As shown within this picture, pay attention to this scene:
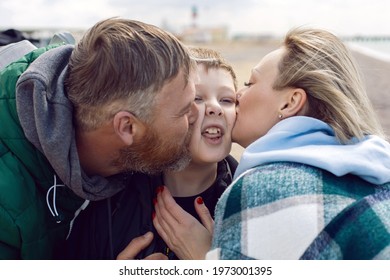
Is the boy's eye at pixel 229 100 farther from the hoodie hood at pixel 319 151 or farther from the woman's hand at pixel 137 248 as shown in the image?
the woman's hand at pixel 137 248

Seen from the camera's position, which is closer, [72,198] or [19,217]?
[19,217]

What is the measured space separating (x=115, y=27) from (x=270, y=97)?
0.77 metres

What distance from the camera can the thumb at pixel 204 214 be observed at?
2436 millimetres

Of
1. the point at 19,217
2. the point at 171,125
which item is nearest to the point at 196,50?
the point at 171,125

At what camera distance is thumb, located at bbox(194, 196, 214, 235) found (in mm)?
2436

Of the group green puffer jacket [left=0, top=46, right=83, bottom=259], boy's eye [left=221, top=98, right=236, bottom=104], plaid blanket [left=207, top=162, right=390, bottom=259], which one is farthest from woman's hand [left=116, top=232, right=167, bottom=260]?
boy's eye [left=221, top=98, right=236, bottom=104]

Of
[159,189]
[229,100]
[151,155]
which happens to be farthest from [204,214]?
[229,100]

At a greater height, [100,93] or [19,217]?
[100,93]

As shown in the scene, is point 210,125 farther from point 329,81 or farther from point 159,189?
point 329,81

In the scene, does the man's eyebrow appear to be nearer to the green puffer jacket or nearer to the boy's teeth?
the boy's teeth

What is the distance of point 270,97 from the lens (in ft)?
7.82

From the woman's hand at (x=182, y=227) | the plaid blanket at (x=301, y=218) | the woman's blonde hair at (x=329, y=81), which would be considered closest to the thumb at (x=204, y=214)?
the woman's hand at (x=182, y=227)

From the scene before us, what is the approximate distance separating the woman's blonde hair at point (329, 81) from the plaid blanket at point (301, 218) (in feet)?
1.26
